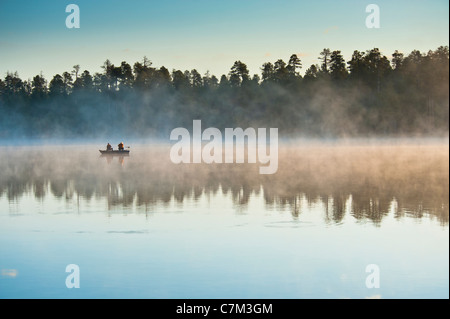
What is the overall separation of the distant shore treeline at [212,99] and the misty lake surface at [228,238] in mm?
90683

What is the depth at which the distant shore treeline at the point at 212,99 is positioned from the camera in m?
116

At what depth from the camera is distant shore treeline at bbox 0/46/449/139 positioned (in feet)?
382

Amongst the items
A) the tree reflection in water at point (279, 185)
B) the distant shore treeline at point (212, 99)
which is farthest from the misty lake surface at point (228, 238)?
the distant shore treeline at point (212, 99)

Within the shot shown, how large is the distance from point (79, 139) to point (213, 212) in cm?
11487

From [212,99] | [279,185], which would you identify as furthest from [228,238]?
[212,99]

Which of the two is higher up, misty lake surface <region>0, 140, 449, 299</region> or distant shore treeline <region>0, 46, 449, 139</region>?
distant shore treeline <region>0, 46, 449, 139</region>

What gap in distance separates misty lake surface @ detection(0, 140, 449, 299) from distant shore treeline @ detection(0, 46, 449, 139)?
298 ft

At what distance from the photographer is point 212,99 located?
134250mm

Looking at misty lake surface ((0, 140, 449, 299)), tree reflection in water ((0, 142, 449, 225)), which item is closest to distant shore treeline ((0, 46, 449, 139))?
tree reflection in water ((0, 142, 449, 225))

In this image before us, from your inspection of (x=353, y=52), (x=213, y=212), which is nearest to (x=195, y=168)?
(x=213, y=212)

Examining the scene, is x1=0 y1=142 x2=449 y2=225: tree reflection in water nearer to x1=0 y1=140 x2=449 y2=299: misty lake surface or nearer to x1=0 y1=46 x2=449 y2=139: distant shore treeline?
x1=0 y1=140 x2=449 y2=299: misty lake surface

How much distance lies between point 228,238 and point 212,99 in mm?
119810

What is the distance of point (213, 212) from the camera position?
19.6 metres
